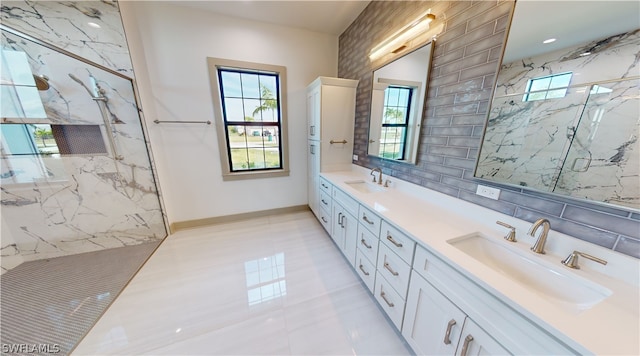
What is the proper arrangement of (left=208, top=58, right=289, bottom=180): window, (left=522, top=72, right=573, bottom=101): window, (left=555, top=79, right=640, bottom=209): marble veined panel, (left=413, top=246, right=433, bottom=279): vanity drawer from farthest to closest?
(left=208, top=58, right=289, bottom=180): window
(left=413, top=246, right=433, bottom=279): vanity drawer
(left=522, top=72, right=573, bottom=101): window
(left=555, top=79, right=640, bottom=209): marble veined panel

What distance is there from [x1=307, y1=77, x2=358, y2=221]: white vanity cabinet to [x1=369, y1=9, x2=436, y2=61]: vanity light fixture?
507 millimetres

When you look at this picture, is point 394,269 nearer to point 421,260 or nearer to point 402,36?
point 421,260

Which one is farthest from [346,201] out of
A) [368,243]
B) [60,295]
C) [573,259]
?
[60,295]

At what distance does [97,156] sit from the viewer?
6.86 ft

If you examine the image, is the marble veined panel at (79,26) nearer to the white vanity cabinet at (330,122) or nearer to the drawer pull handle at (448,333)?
the white vanity cabinet at (330,122)

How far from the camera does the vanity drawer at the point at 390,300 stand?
4.05ft

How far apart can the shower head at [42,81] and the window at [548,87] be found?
12.7ft

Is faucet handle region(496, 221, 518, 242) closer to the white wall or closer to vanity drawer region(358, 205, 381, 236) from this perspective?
vanity drawer region(358, 205, 381, 236)

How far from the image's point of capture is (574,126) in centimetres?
85

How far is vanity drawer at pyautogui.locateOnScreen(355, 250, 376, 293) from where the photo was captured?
4.98ft

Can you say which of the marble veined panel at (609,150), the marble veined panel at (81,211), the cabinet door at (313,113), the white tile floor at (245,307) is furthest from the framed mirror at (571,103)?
the marble veined panel at (81,211)

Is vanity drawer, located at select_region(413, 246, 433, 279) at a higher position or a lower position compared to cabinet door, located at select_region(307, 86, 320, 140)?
lower

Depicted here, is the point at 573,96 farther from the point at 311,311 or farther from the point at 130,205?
the point at 130,205

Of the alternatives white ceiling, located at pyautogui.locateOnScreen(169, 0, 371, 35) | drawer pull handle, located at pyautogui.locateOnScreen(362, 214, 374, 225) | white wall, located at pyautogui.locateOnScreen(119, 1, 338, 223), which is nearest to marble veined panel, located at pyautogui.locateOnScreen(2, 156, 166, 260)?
white wall, located at pyautogui.locateOnScreen(119, 1, 338, 223)
